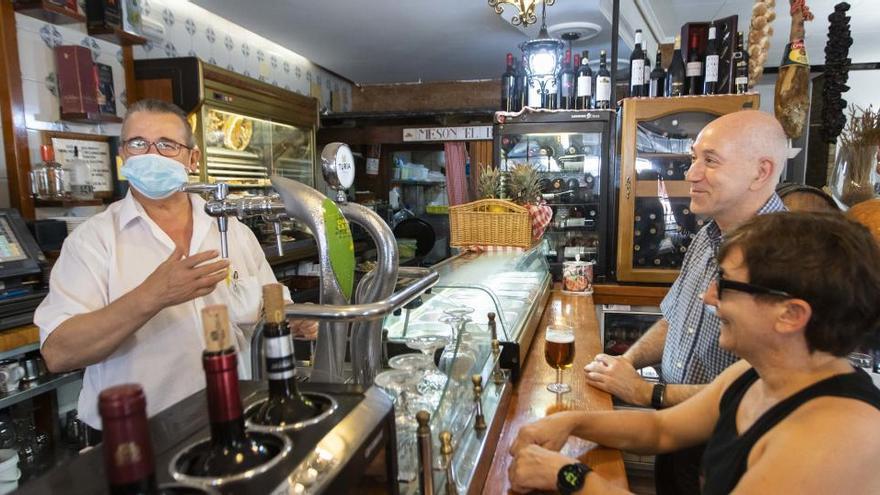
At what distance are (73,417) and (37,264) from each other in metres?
0.86

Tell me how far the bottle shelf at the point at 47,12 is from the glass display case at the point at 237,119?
0.78m

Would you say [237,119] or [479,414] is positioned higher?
[237,119]

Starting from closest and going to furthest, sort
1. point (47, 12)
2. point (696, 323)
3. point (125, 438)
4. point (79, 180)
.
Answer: point (125, 438) < point (696, 323) < point (47, 12) < point (79, 180)

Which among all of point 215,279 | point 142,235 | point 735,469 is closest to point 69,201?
point 142,235

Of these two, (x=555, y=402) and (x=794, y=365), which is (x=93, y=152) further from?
(x=794, y=365)

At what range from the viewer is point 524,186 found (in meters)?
3.45

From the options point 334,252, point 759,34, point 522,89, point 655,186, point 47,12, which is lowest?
point 334,252

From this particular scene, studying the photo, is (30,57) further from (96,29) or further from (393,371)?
(393,371)

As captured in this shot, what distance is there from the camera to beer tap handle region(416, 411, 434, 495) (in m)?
0.90

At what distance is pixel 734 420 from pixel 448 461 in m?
0.72

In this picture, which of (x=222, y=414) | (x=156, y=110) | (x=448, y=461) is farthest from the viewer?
(x=156, y=110)

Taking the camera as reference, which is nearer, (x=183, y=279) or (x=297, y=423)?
(x=297, y=423)

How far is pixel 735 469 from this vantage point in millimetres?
1127

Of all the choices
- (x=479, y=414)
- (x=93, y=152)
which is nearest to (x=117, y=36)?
(x=93, y=152)
